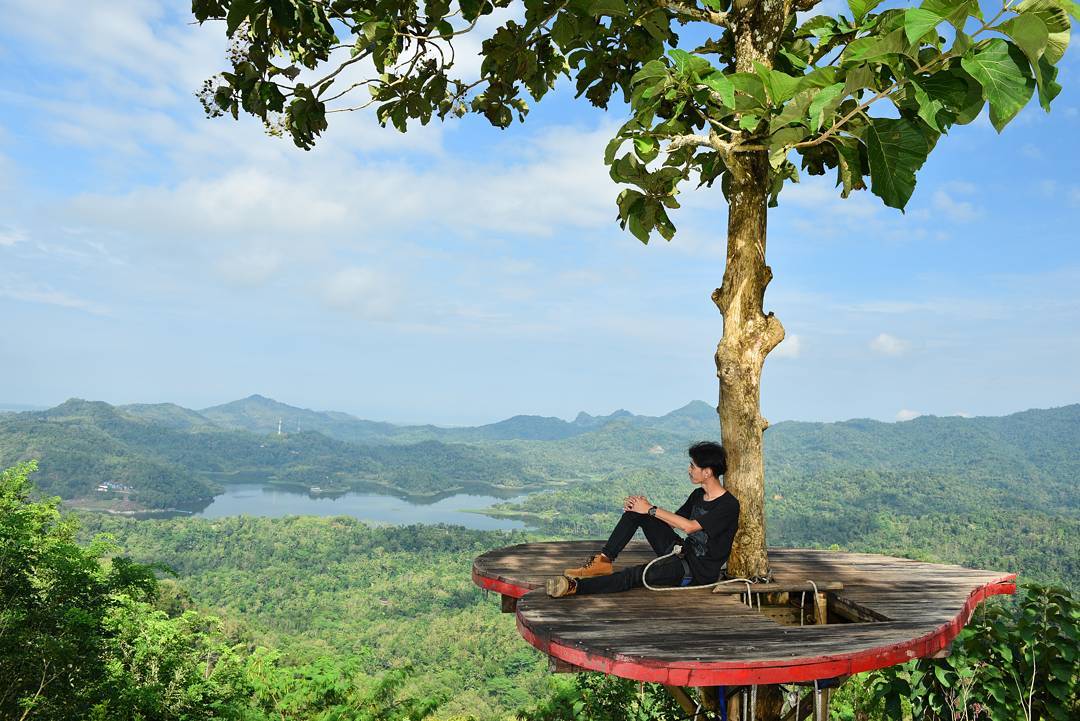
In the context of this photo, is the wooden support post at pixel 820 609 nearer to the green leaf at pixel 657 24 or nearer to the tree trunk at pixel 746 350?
the tree trunk at pixel 746 350

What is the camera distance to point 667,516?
3.56m

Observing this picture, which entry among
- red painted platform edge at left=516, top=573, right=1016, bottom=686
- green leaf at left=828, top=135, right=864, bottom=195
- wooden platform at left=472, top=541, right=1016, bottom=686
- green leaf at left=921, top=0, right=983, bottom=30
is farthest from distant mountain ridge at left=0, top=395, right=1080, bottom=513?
green leaf at left=921, top=0, right=983, bottom=30

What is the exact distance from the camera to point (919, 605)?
320 centimetres

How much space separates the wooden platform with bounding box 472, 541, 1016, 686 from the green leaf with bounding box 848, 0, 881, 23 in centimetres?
230

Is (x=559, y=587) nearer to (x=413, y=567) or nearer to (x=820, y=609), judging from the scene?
(x=820, y=609)

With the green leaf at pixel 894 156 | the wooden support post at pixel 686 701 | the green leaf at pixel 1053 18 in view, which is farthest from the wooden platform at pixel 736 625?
the green leaf at pixel 1053 18

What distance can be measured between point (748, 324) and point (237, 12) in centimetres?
267

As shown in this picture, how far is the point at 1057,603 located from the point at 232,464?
543 ft

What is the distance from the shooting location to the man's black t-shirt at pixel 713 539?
3459 mm

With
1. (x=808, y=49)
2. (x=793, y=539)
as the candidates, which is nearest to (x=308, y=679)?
(x=808, y=49)

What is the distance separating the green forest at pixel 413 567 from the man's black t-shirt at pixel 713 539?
1975 mm

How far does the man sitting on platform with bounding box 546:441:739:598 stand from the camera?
3322 mm

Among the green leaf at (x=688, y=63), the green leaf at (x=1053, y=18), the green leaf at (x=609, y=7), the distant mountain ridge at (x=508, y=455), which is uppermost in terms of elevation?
the green leaf at (x=609, y=7)

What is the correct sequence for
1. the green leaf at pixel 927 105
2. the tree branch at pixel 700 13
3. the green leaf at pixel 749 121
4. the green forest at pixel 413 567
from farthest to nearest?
the green forest at pixel 413 567 → the tree branch at pixel 700 13 → the green leaf at pixel 749 121 → the green leaf at pixel 927 105
